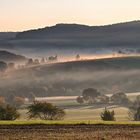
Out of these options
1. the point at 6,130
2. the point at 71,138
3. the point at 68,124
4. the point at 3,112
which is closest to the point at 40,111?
the point at 3,112

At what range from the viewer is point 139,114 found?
493ft

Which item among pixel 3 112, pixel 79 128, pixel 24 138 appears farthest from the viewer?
pixel 3 112

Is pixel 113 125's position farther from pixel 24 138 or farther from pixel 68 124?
pixel 24 138

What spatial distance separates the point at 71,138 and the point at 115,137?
17.5ft

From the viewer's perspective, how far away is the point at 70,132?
54.6 meters

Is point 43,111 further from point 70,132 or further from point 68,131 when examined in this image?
point 70,132

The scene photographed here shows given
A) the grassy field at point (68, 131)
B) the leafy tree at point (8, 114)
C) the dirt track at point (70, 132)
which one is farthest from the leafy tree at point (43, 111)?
the dirt track at point (70, 132)

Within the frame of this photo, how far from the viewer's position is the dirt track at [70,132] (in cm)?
4976

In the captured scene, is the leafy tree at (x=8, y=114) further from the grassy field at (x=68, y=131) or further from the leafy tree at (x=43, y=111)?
the grassy field at (x=68, y=131)

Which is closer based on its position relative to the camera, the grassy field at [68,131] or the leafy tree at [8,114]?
the grassy field at [68,131]

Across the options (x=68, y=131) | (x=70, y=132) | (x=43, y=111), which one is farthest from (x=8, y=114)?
(x=70, y=132)

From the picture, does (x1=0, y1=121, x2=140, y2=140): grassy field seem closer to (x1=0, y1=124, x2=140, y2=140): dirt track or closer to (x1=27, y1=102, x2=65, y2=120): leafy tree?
(x1=0, y1=124, x2=140, y2=140): dirt track

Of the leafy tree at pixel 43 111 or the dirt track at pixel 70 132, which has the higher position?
the leafy tree at pixel 43 111

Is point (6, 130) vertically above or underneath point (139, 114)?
underneath
